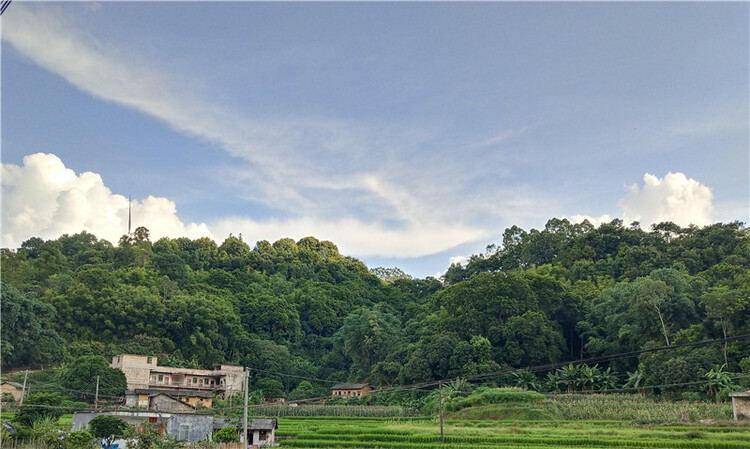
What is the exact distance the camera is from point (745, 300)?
42156 mm

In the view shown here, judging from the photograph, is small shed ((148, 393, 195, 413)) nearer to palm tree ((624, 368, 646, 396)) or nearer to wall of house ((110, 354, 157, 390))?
wall of house ((110, 354, 157, 390))

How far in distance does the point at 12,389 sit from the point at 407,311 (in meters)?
47.6

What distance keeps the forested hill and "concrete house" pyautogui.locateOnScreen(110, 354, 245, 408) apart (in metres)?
2.39

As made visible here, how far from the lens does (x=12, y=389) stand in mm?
47812

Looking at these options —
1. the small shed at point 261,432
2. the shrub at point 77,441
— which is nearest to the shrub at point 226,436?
the small shed at point 261,432

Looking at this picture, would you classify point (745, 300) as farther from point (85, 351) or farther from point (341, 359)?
point (85, 351)

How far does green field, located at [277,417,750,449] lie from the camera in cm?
2678

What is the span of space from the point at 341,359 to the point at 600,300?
103ft

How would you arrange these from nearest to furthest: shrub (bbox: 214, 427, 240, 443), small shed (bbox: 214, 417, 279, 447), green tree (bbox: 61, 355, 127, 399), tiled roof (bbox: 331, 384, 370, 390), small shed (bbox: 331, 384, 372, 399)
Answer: shrub (bbox: 214, 427, 240, 443), small shed (bbox: 214, 417, 279, 447), green tree (bbox: 61, 355, 127, 399), small shed (bbox: 331, 384, 372, 399), tiled roof (bbox: 331, 384, 370, 390)

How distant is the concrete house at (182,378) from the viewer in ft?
170

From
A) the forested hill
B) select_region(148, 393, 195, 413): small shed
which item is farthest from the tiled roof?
select_region(148, 393, 195, 413): small shed

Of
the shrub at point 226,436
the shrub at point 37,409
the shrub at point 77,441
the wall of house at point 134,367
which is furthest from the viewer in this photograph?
the wall of house at point 134,367

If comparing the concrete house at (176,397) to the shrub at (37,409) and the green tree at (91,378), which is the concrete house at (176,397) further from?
the shrub at (37,409)

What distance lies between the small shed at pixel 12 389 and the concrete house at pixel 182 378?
304 inches
